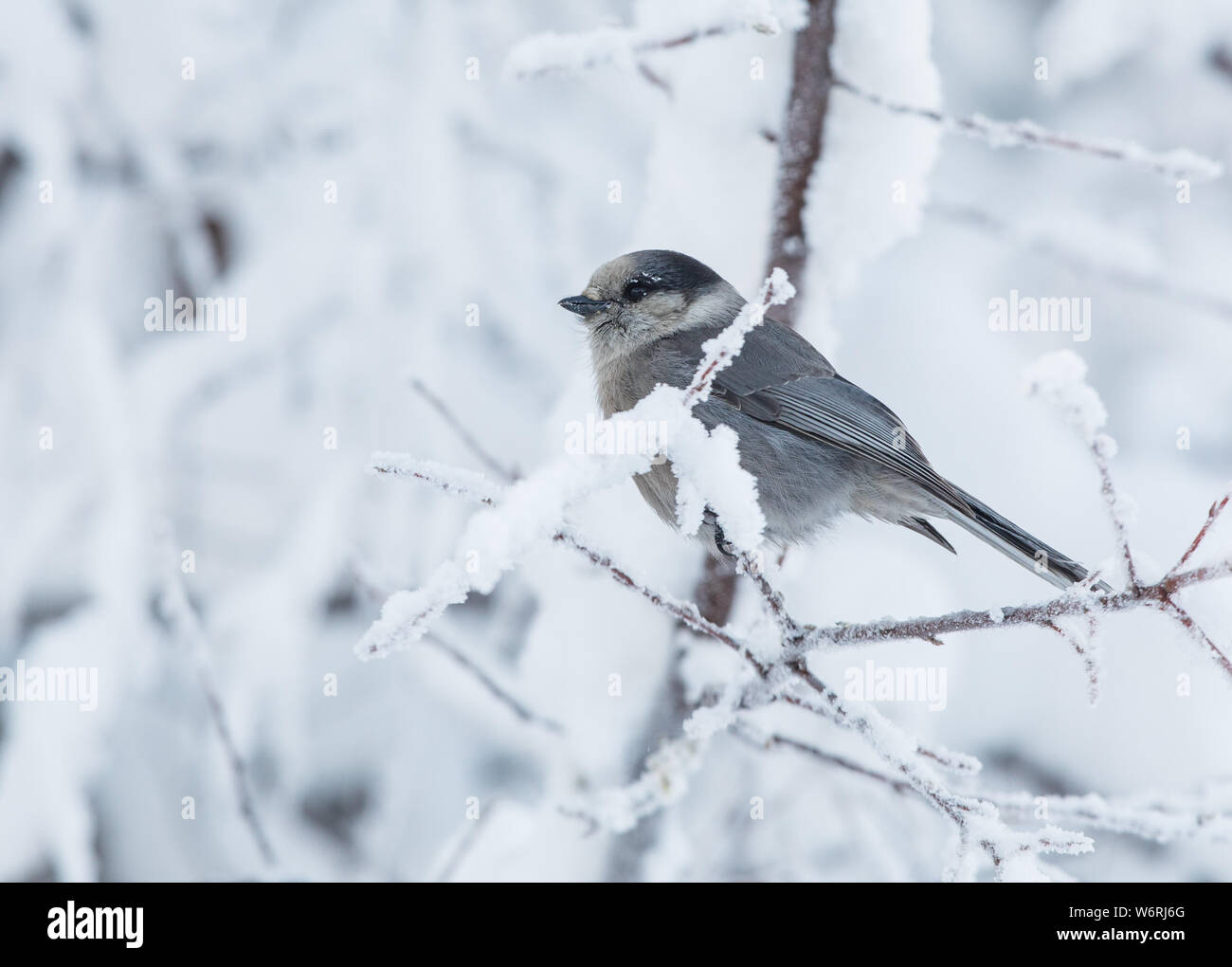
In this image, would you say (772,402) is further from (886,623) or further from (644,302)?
(886,623)

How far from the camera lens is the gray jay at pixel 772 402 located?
9.16 feet

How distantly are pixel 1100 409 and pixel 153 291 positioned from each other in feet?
15.8

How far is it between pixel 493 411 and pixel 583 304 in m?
1.79

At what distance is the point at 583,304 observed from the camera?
2.96 meters

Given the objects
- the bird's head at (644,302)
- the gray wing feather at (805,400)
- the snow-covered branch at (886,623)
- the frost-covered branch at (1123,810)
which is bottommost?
the frost-covered branch at (1123,810)

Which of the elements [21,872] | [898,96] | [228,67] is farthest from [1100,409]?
[228,67]

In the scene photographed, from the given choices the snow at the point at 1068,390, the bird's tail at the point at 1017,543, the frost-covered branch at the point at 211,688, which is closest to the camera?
the snow at the point at 1068,390

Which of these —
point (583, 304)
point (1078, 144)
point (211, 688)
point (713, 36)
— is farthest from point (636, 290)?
point (211, 688)

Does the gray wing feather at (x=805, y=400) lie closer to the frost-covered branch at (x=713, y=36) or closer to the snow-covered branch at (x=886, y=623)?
the frost-covered branch at (x=713, y=36)

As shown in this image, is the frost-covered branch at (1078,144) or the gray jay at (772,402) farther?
the gray jay at (772,402)

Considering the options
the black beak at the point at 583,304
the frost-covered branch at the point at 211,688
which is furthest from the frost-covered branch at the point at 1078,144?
the frost-covered branch at the point at 211,688

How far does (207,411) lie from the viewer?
4.88 metres
